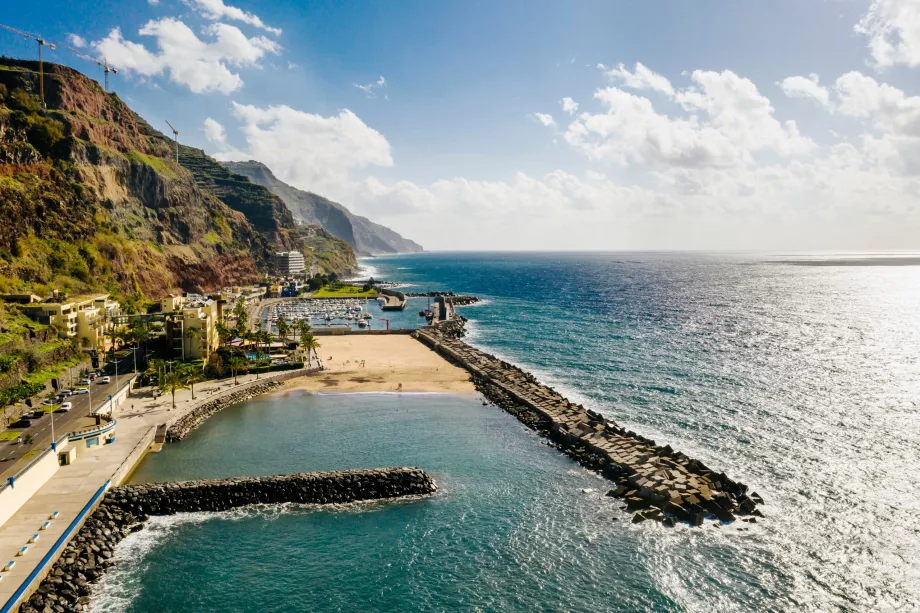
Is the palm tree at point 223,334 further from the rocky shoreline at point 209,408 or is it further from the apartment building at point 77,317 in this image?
the apartment building at point 77,317

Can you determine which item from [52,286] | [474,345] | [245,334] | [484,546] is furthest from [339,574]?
[52,286]

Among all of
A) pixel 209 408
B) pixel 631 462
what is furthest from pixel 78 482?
pixel 631 462

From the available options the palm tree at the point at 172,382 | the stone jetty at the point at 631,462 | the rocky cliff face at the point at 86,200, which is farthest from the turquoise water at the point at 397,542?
the rocky cliff face at the point at 86,200

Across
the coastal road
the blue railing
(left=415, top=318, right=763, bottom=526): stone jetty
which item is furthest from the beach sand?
the blue railing

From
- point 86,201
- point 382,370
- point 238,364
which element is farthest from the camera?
point 86,201

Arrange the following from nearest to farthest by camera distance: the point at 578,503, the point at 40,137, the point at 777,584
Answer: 1. the point at 777,584
2. the point at 578,503
3. the point at 40,137

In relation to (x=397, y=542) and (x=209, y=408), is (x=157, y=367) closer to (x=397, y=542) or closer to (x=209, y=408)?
(x=209, y=408)

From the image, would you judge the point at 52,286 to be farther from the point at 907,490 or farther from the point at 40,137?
the point at 907,490
